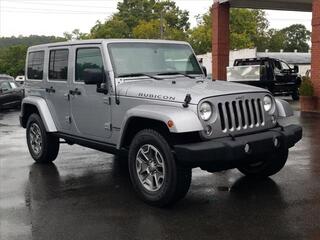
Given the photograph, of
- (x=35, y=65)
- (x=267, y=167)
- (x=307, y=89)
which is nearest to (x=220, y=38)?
(x=307, y=89)

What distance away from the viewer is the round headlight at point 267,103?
570 cm

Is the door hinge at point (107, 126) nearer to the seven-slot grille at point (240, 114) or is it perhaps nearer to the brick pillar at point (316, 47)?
the seven-slot grille at point (240, 114)

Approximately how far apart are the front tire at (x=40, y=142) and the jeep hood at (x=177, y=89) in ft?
7.43

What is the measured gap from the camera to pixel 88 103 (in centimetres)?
650

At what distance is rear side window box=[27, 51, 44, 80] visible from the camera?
786 centimetres

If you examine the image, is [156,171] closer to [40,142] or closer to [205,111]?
[205,111]

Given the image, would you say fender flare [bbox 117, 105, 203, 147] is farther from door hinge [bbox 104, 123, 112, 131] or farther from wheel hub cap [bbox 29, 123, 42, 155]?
→ wheel hub cap [bbox 29, 123, 42, 155]

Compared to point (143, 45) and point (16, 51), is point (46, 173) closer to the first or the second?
point (143, 45)

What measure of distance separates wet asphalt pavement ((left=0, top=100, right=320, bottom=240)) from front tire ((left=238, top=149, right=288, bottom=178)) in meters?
0.11

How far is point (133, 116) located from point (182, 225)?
142 cm

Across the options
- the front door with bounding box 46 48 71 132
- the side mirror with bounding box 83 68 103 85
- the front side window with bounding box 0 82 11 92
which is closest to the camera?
the side mirror with bounding box 83 68 103 85

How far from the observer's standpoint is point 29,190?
6.23 meters

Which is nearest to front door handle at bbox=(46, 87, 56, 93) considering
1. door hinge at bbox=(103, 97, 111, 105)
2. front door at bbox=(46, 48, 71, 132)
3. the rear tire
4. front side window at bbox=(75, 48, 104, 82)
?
front door at bbox=(46, 48, 71, 132)

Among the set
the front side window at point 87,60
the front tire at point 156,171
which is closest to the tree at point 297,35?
the front side window at point 87,60
